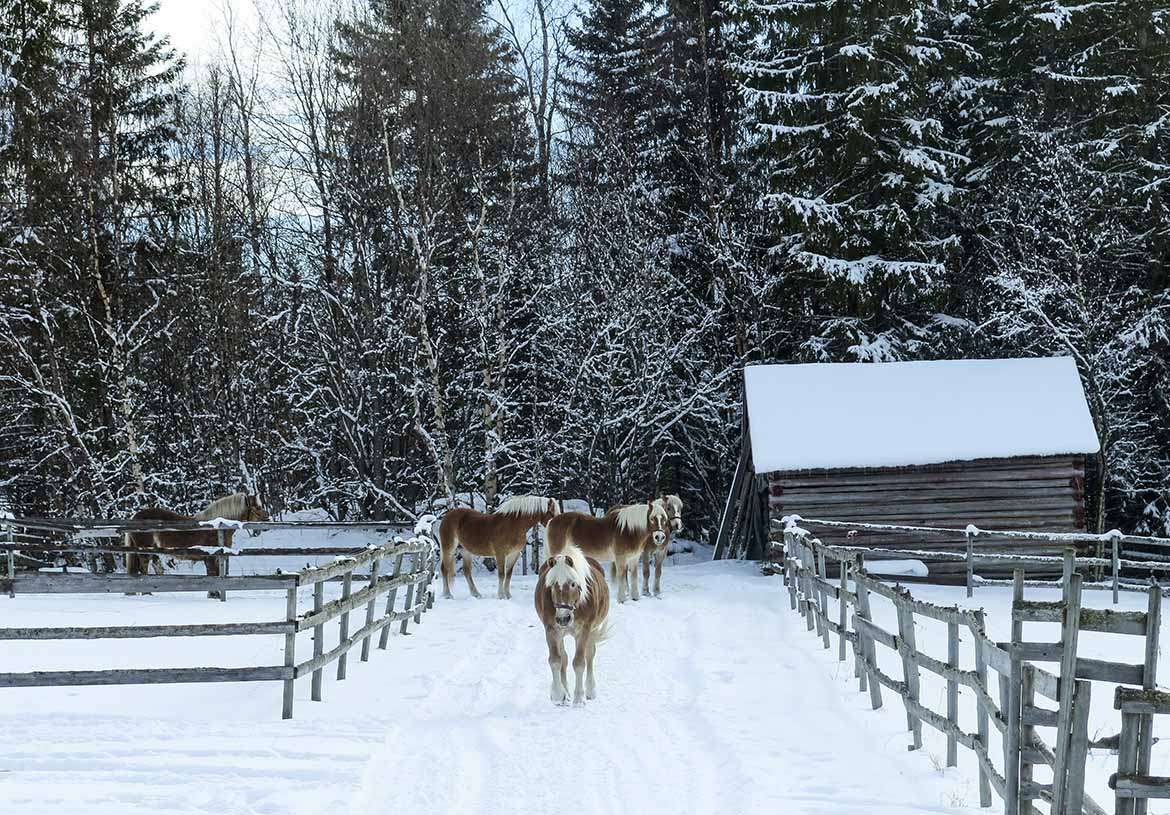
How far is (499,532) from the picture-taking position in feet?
50.4

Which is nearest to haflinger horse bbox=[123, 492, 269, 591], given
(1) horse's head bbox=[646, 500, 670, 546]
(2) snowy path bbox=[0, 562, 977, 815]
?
(2) snowy path bbox=[0, 562, 977, 815]

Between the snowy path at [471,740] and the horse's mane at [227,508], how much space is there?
5842mm

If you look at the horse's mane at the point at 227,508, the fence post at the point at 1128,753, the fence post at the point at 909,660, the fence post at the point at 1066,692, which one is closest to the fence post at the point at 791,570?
the fence post at the point at 909,660

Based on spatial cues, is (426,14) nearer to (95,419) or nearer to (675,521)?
(95,419)

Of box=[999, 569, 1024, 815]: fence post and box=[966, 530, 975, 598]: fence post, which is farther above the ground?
box=[999, 569, 1024, 815]: fence post

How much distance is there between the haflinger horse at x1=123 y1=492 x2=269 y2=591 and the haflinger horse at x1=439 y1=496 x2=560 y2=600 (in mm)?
3560

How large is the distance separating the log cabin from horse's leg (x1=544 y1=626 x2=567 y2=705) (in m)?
10.5

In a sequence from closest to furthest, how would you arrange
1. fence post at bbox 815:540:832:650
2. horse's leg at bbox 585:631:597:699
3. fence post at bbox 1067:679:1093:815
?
fence post at bbox 1067:679:1093:815 < horse's leg at bbox 585:631:597:699 < fence post at bbox 815:540:832:650

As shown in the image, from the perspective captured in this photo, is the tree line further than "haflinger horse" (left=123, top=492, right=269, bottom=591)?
Yes

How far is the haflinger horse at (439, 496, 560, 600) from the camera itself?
15367 mm

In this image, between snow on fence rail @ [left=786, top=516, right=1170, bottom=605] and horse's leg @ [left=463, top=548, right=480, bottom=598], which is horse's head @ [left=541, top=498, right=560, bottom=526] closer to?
horse's leg @ [left=463, top=548, right=480, bottom=598]

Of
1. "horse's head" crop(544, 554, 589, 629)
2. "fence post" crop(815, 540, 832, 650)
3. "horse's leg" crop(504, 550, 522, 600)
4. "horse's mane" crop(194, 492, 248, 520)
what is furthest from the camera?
"horse's mane" crop(194, 492, 248, 520)

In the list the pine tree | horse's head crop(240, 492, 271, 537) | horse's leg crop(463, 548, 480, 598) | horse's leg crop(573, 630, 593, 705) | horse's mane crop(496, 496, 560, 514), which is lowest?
horse's leg crop(463, 548, 480, 598)

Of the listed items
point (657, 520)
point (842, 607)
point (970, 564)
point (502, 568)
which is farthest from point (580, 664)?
point (970, 564)
